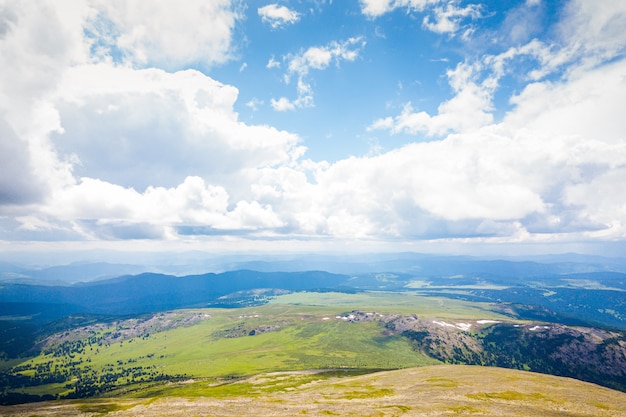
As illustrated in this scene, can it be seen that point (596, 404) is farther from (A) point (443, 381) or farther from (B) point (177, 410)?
(B) point (177, 410)

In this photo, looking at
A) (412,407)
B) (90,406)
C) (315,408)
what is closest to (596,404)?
(412,407)

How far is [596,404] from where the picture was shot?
334 ft

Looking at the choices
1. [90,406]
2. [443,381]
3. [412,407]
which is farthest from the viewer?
[443,381]

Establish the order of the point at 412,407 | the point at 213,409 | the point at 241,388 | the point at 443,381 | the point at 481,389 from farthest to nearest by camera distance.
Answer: the point at 241,388, the point at 443,381, the point at 481,389, the point at 213,409, the point at 412,407

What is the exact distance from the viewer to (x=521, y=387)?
133250mm

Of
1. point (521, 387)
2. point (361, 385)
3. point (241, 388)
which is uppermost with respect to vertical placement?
point (521, 387)

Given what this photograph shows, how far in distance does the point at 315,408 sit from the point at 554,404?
76292mm

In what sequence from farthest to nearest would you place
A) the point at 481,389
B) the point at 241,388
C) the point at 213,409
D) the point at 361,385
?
1. the point at 241,388
2. the point at 361,385
3. the point at 481,389
4. the point at 213,409

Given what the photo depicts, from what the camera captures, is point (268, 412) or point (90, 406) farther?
point (90, 406)

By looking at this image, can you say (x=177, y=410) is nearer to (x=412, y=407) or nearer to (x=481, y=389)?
(x=412, y=407)

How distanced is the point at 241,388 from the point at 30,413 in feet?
329

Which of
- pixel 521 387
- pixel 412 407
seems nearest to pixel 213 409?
pixel 412 407

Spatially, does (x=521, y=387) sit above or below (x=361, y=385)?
above

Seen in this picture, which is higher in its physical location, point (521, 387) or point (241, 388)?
point (521, 387)
